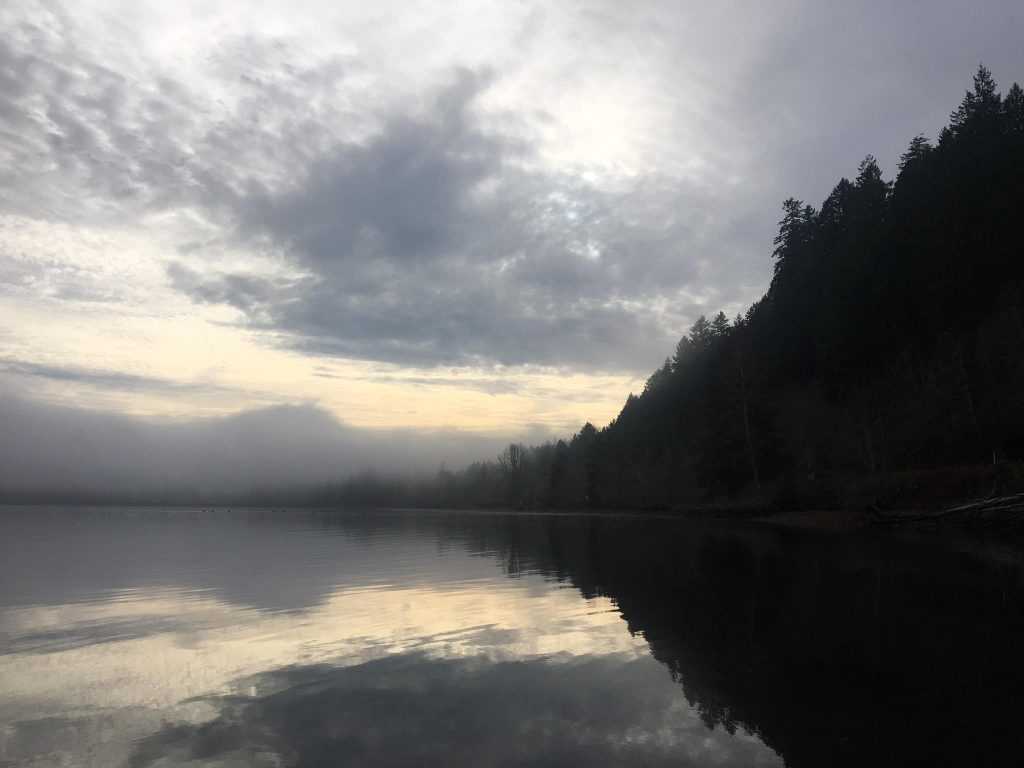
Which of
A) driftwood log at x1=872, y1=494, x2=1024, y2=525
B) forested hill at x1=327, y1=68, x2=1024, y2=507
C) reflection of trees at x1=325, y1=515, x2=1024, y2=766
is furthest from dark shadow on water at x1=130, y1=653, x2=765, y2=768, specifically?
forested hill at x1=327, y1=68, x2=1024, y2=507

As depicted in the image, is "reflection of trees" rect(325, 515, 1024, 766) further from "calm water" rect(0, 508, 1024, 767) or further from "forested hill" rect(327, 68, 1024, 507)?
"forested hill" rect(327, 68, 1024, 507)

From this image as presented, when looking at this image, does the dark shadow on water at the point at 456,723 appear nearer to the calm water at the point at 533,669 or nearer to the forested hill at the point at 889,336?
the calm water at the point at 533,669

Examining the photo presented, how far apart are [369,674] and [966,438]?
159ft

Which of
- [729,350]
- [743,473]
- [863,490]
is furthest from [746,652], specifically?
[729,350]

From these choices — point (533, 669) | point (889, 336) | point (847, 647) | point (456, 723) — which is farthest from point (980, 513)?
point (456, 723)

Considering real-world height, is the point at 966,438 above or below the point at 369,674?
above

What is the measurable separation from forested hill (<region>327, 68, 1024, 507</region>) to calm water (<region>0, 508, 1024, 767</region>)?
28.5m

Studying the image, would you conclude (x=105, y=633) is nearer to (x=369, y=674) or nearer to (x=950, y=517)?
(x=369, y=674)

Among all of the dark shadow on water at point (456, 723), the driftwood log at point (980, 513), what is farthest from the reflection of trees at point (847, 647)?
the driftwood log at point (980, 513)

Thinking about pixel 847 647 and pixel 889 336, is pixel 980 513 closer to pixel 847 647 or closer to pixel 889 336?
pixel 889 336

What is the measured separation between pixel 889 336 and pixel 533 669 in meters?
57.9

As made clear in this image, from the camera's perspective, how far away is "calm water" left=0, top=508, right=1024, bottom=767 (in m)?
7.98

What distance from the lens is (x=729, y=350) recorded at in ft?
249

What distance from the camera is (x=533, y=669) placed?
11820 millimetres
